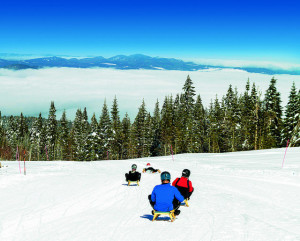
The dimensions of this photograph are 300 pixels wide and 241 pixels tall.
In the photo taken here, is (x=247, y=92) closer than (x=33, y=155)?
Yes

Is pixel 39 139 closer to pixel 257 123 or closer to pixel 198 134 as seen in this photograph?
pixel 198 134

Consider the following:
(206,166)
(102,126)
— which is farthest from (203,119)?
(206,166)

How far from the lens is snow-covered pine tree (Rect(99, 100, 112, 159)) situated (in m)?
58.3

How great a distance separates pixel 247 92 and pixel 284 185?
5468cm

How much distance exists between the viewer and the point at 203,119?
6744 cm

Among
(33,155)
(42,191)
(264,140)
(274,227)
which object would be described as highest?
(274,227)

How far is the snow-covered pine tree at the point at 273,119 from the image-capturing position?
4994 centimetres

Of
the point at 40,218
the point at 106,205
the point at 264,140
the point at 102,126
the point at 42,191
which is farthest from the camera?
the point at 102,126

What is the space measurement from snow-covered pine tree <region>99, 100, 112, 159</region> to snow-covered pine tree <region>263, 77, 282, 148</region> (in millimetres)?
31455

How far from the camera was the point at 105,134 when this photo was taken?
193 feet

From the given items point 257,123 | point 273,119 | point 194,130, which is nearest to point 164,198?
point 257,123

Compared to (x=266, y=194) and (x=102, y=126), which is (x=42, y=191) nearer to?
(x=266, y=194)

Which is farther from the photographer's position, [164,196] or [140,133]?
[140,133]

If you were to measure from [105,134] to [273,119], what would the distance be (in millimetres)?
33993
